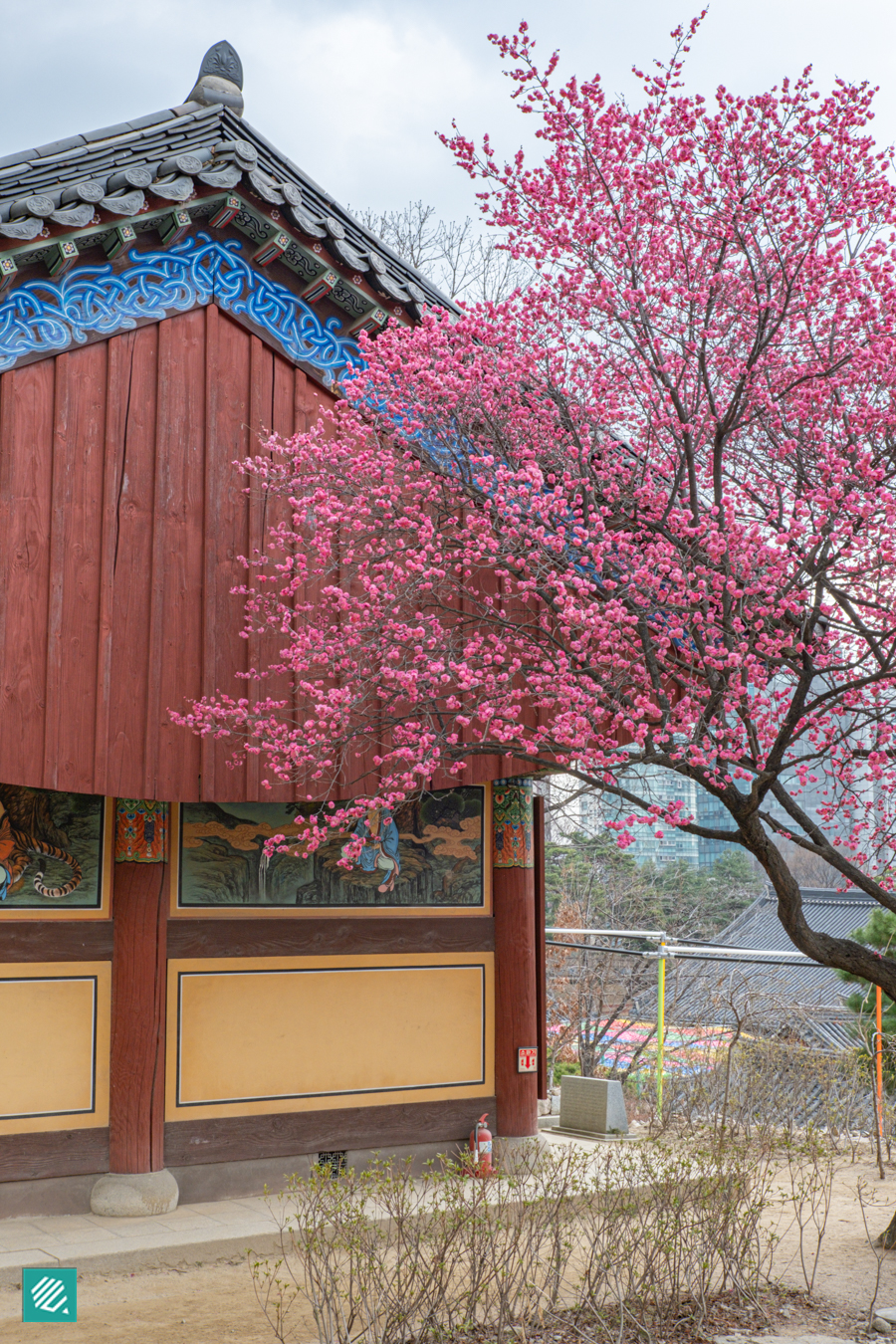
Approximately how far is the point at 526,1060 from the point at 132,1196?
275cm

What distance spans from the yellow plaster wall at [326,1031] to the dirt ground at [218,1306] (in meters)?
1.21

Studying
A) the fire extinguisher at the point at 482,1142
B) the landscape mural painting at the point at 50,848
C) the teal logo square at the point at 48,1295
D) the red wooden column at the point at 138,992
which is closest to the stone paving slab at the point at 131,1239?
the red wooden column at the point at 138,992

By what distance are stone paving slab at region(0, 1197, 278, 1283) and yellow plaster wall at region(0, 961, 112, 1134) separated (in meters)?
0.54

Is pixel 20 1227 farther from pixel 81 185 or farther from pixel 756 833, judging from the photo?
pixel 81 185

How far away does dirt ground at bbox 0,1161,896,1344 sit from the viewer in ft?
16.5

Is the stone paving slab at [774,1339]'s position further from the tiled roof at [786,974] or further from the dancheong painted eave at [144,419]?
the tiled roof at [786,974]

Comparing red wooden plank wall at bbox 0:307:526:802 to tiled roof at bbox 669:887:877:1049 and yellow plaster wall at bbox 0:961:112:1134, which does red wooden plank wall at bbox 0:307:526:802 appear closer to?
yellow plaster wall at bbox 0:961:112:1134

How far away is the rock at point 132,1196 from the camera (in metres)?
6.38

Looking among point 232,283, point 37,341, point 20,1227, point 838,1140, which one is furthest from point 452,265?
point 20,1227

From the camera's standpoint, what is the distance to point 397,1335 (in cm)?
450

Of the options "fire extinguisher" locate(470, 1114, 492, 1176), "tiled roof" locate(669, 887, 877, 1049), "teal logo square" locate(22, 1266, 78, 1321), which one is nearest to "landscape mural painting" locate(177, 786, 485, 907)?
"fire extinguisher" locate(470, 1114, 492, 1176)

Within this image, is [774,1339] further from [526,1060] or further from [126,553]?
[126,553]

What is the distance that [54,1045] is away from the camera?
255 inches

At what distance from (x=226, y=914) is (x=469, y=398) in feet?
11.3
